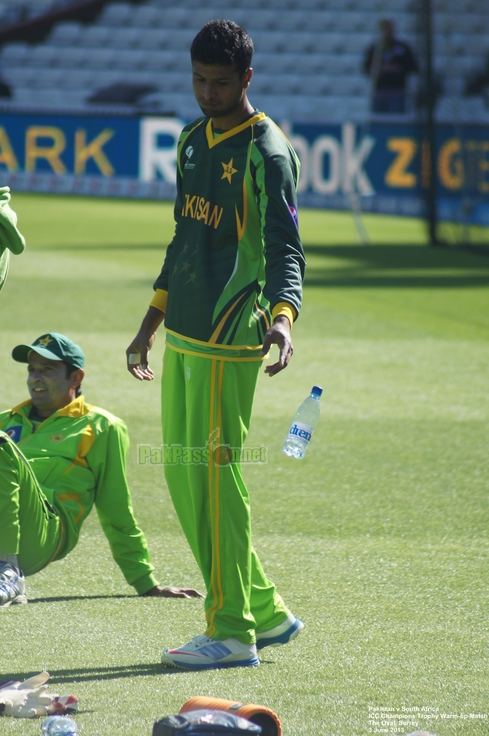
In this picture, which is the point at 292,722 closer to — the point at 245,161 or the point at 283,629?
the point at 283,629

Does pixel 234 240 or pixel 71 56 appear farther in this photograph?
pixel 71 56

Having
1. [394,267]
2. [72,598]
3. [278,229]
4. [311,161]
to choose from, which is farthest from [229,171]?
[311,161]

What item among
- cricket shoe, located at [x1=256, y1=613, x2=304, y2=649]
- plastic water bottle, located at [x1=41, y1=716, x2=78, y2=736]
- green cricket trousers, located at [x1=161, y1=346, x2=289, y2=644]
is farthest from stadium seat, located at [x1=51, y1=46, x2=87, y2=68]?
plastic water bottle, located at [x1=41, y1=716, x2=78, y2=736]

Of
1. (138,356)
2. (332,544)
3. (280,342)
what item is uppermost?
(280,342)

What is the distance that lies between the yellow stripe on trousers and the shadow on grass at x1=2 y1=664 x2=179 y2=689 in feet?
0.63

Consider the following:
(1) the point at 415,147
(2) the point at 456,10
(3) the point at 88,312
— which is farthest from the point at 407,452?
(2) the point at 456,10

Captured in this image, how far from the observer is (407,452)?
6418 millimetres

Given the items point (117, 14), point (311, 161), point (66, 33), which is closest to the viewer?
point (311, 161)

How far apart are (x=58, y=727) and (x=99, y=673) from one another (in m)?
0.55

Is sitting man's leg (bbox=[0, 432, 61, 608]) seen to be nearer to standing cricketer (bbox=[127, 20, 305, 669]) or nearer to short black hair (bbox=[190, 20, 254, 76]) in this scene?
standing cricketer (bbox=[127, 20, 305, 669])

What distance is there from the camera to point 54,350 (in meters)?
4.26

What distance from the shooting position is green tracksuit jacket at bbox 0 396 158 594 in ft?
13.6

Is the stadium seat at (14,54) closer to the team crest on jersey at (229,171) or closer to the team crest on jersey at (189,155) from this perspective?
the team crest on jersey at (189,155)

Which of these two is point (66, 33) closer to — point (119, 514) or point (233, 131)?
point (119, 514)
